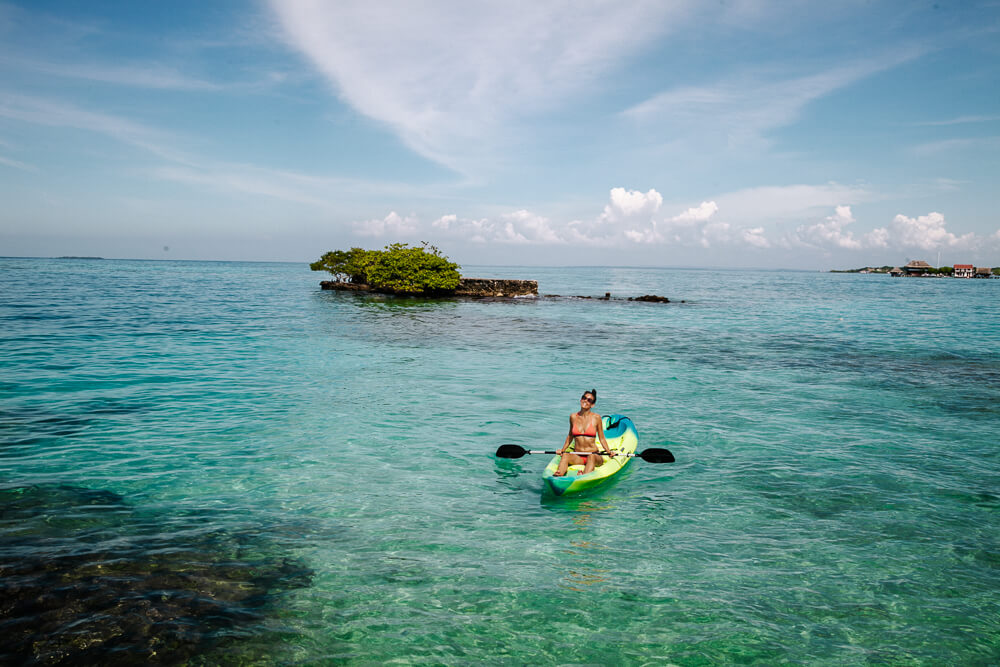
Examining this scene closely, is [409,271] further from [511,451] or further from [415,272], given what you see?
[511,451]

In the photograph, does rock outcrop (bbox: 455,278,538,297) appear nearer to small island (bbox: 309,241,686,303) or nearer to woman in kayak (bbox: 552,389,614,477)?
small island (bbox: 309,241,686,303)

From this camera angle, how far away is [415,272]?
6244 centimetres

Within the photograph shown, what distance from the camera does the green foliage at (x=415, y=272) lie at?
62.0m

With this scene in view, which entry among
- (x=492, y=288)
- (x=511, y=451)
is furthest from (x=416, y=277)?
(x=511, y=451)

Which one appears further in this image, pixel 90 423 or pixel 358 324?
pixel 358 324

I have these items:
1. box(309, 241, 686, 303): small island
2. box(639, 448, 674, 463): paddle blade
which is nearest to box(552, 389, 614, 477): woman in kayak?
box(639, 448, 674, 463): paddle blade

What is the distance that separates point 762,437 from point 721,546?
6710mm

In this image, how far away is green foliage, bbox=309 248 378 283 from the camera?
2649 inches

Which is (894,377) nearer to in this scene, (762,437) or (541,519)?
(762,437)

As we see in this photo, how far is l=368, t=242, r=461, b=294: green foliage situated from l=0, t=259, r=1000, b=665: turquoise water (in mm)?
39640

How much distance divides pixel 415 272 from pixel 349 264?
1131cm

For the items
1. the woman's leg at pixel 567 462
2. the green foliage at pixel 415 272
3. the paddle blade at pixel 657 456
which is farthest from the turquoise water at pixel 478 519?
the green foliage at pixel 415 272

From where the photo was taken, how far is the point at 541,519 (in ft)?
31.8

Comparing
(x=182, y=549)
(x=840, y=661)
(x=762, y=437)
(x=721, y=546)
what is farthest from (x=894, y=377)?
(x=182, y=549)
